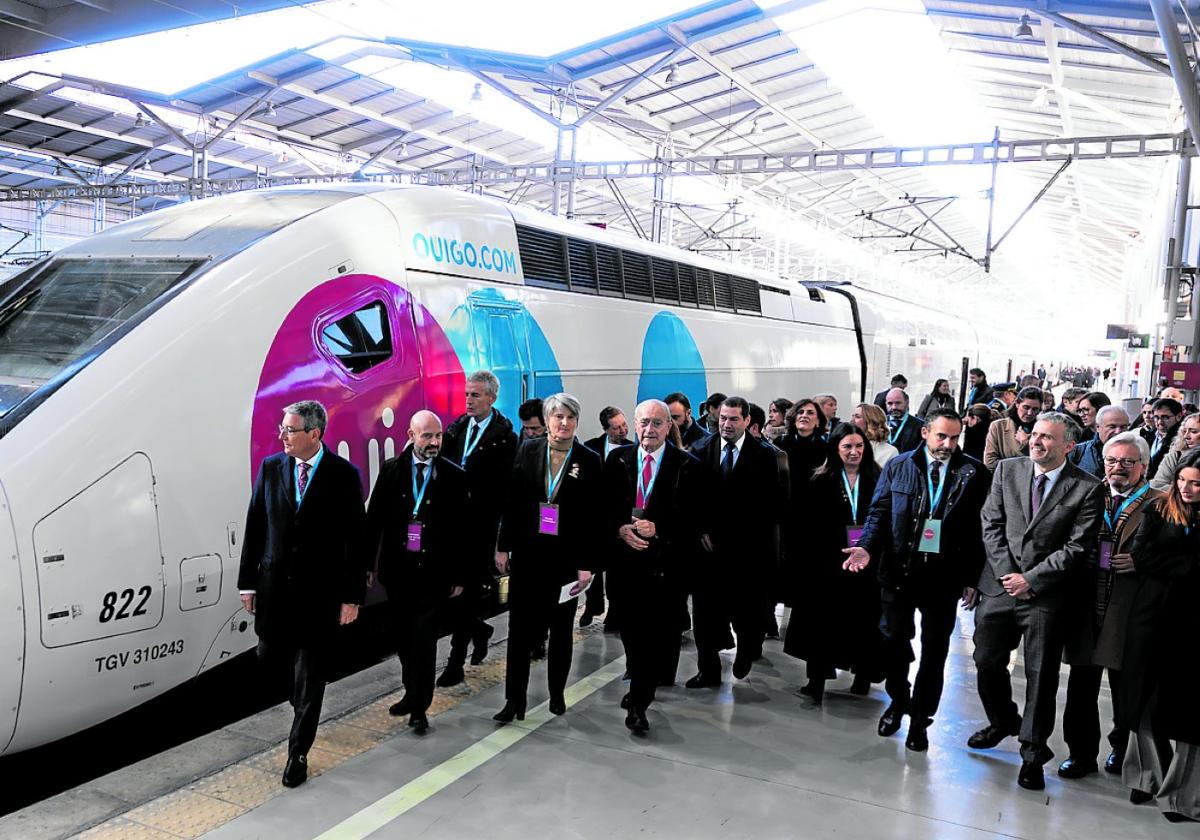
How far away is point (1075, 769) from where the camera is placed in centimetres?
487

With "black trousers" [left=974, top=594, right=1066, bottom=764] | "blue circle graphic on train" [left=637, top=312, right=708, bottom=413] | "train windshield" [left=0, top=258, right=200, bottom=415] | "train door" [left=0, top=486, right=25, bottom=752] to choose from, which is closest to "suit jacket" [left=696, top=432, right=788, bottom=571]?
"black trousers" [left=974, top=594, right=1066, bottom=764]

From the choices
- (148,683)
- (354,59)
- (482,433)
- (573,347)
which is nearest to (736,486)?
(482,433)

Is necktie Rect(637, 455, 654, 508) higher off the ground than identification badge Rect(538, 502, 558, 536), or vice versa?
necktie Rect(637, 455, 654, 508)

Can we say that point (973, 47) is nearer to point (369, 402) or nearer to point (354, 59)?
point (354, 59)

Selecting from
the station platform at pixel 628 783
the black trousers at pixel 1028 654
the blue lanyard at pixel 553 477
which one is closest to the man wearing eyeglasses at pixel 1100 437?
the black trousers at pixel 1028 654

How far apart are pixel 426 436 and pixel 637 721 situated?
1.84m

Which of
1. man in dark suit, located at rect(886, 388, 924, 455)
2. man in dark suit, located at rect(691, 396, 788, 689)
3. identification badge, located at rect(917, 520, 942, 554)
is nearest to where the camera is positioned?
identification badge, located at rect(917, 520, 942, 554)

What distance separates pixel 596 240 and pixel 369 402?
149 inches

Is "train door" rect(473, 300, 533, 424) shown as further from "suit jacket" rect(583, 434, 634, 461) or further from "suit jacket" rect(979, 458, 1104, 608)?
"suit jacket" rect(979, 458, 1104, 608)

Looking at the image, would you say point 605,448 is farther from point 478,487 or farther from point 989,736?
point 989,736

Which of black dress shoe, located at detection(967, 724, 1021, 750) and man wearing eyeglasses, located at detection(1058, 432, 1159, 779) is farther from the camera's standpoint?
black dress shoe, located at detection(967, 724, 1021, 750)

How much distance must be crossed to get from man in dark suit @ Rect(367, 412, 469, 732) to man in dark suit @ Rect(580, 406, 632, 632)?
36.0 inches

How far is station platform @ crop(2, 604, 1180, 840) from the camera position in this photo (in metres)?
4.03

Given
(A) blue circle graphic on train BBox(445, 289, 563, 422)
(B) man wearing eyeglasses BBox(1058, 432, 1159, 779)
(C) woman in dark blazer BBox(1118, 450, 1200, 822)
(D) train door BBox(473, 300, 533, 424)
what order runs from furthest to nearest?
(D) train door BBox(473, 300, 533, 424) → (A) blue circle graphic on train BBox(445, 289, 563, 422) → (B) man wearing eyeglasses BBox(1058, 432, 1159, 779) → (C) woman in dark blazer BBox(1118, 450, 1200, 822)
